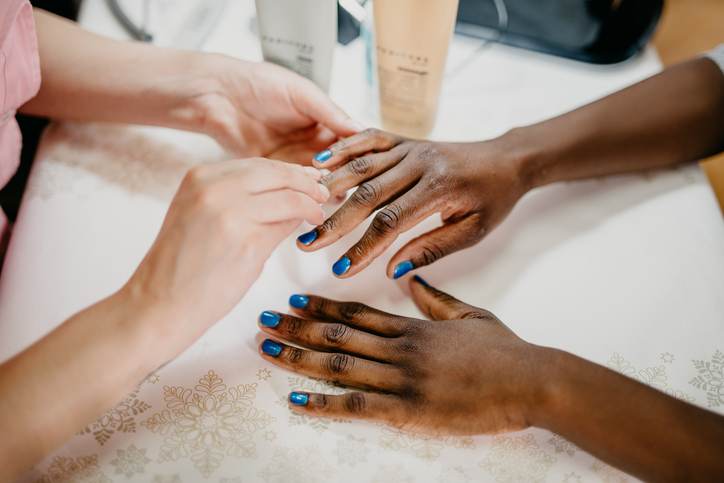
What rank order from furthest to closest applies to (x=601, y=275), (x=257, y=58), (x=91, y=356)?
(x=257, y=58), (x=601, y=275), (x=91, y=356)

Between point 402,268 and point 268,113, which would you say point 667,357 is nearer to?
point 402,268

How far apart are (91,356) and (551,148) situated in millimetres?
446

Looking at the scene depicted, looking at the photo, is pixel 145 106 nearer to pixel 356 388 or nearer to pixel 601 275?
pixel 356 388

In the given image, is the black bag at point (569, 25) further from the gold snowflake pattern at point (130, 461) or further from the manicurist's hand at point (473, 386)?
the gold snowflake pattern at point (130, 461)

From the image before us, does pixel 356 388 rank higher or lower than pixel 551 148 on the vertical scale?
lower

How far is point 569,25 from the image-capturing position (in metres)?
0.65

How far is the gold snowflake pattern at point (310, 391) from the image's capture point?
0.41 meters

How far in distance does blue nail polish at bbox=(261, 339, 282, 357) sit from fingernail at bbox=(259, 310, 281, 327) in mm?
14

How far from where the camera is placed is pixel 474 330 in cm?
43

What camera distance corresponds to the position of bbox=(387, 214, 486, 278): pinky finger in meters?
0.48

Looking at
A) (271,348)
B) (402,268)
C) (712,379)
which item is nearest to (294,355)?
(271,348)

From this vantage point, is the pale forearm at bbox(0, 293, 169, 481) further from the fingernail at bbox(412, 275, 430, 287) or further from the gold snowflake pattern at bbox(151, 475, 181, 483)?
the fingernail at bbox(412, 275, 430, 287)

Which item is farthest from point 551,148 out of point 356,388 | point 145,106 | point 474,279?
point 145,106

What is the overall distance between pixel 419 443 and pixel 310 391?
9cm
